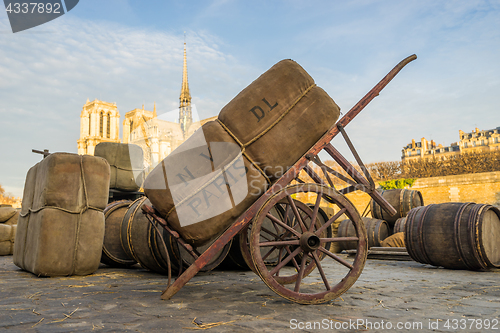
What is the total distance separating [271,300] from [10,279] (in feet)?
11.9

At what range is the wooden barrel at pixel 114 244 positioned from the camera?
656 centimetres

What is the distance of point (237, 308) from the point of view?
2.99 m

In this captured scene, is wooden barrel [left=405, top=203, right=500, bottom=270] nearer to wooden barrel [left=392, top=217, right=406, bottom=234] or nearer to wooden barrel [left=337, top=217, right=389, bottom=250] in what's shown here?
wooden barrel [left=392, top=217, right=406, bottom=234]

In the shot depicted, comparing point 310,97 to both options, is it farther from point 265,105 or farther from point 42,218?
point 42,218

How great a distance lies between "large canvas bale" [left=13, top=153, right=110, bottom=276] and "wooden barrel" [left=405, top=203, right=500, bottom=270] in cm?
531

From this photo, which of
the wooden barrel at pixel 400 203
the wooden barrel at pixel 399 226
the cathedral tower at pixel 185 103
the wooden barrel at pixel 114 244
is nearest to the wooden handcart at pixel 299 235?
the wooden barrel at pixel 114 244

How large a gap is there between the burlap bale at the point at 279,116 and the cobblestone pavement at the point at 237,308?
1.30m

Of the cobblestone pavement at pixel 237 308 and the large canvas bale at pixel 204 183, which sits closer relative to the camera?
the cobblestone pavement at pixel 237 308

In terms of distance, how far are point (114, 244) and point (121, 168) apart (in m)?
3.57

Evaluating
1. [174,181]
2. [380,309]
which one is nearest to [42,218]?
[174,181]

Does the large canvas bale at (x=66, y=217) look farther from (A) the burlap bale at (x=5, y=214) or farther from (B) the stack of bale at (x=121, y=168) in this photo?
(A) the burlap bale at (x=5, y=214)

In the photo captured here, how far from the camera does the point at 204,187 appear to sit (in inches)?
128

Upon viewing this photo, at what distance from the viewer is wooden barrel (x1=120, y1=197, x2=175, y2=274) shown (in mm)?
5027

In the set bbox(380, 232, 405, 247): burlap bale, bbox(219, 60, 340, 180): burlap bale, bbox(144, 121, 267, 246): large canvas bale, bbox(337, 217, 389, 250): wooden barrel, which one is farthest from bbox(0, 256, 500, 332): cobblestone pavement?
bbox(337, 217, 389, 250): wooden barrel
